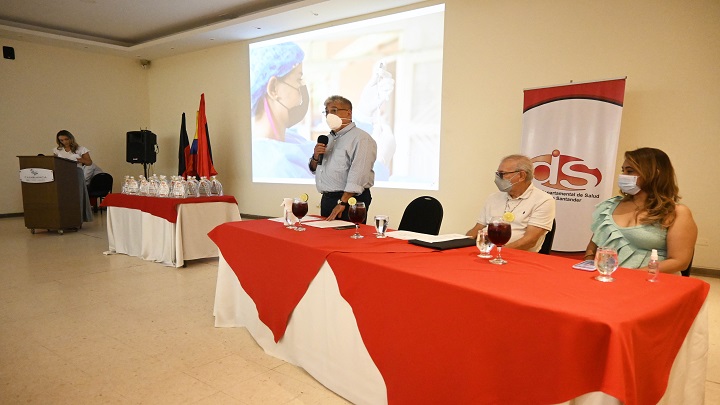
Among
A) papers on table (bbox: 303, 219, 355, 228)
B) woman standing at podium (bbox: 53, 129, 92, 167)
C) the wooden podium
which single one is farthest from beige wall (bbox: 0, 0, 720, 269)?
papers on table (bbox: 303, 219, 355, 228)

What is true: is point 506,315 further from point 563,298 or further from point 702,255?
point 702,255

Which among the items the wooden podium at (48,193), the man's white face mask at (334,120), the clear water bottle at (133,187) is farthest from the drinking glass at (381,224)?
the wooden podium at (48,193)

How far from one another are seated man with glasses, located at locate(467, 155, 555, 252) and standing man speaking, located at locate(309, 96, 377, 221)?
994 mm

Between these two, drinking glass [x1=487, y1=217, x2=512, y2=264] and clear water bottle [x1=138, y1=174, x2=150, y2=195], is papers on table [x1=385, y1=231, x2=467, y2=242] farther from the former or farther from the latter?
clear water bottle [x1=138, y1=174, x2=150, y2=195]

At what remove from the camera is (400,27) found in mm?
5477

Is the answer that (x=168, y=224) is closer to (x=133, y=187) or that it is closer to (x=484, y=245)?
(x=133, y=187)

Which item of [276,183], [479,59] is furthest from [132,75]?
[479,59]

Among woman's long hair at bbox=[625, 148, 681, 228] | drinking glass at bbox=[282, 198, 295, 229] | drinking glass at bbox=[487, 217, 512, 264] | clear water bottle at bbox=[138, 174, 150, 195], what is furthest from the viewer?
clear water bottle at bbox=[138, 174, 150, 195]

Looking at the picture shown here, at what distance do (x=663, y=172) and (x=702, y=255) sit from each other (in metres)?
2.89

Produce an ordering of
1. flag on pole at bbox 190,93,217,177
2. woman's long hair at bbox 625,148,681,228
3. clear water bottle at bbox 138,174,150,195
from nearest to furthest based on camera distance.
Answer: woman's long hair at bbox 625,148,681,228 < clear water bottle at bbox 138,174,150,195 < flag on pole at bbox 190,93,217,177

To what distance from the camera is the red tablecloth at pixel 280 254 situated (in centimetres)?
190

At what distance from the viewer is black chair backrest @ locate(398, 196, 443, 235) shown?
272 centimetres

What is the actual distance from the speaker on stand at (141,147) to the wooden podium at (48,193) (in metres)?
2.02

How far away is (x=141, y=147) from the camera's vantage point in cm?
796
